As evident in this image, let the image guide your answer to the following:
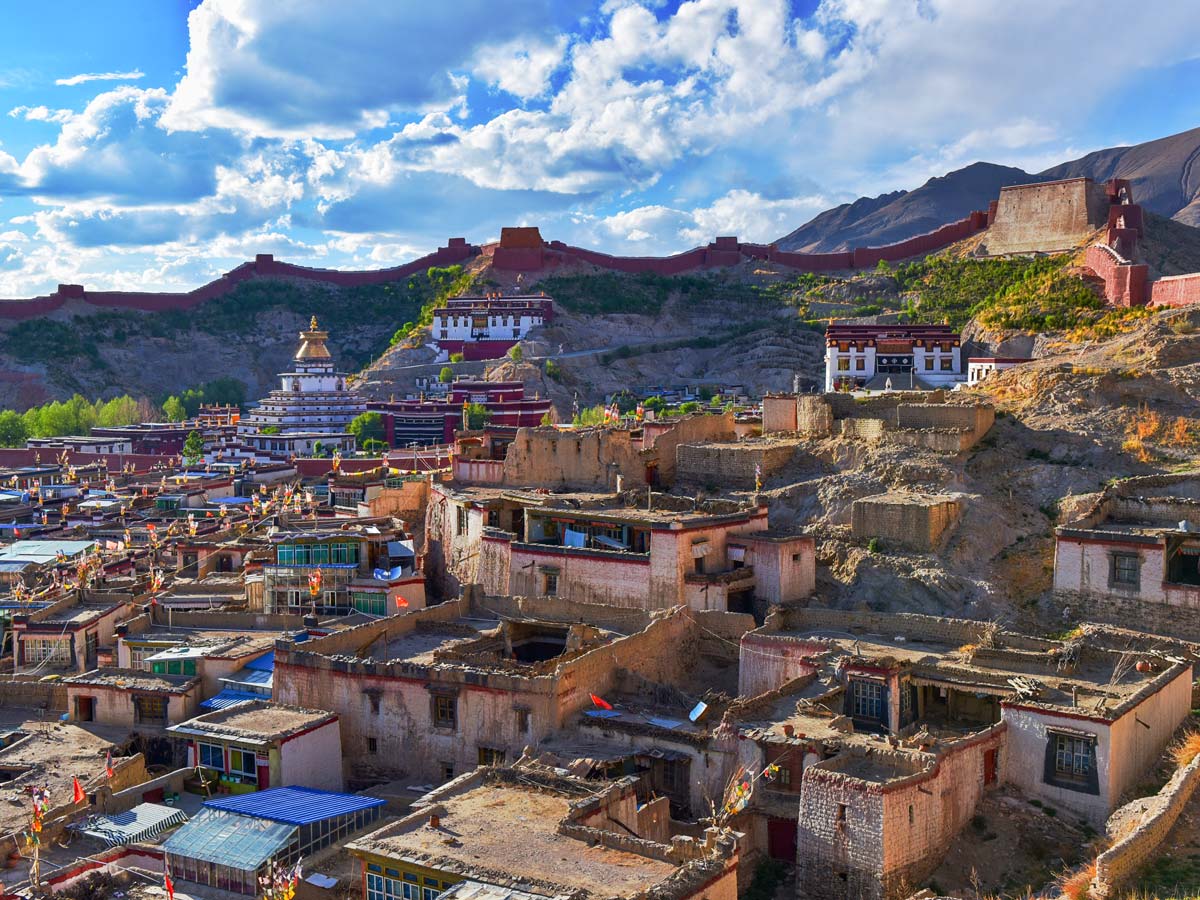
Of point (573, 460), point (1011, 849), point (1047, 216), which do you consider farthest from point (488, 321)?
point (1011, 849)

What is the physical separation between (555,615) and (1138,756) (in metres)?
9.53

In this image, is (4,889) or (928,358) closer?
(4,889)

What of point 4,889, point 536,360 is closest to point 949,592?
point 4,889

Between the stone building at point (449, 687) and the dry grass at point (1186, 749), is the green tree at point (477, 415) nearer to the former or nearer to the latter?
the stone building at point (449, 687)

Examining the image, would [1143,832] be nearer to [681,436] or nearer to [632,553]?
[632,553]

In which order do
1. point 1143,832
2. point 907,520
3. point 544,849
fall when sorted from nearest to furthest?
1. point 544,849
2. point 1143,832
3. point 907,520

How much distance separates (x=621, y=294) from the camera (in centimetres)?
8138

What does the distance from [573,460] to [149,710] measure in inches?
485

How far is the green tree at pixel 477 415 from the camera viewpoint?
5450 cm

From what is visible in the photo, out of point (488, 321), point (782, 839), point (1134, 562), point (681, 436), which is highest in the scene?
point (488, 321)

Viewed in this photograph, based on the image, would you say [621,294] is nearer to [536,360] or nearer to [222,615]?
A: [536,360]

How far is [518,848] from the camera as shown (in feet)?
41.5

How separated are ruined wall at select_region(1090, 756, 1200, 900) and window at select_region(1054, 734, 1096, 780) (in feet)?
2.39

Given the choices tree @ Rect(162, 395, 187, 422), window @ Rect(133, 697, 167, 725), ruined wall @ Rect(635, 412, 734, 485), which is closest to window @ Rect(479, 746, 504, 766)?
window @ Rect(133, 697, 167, 725)
